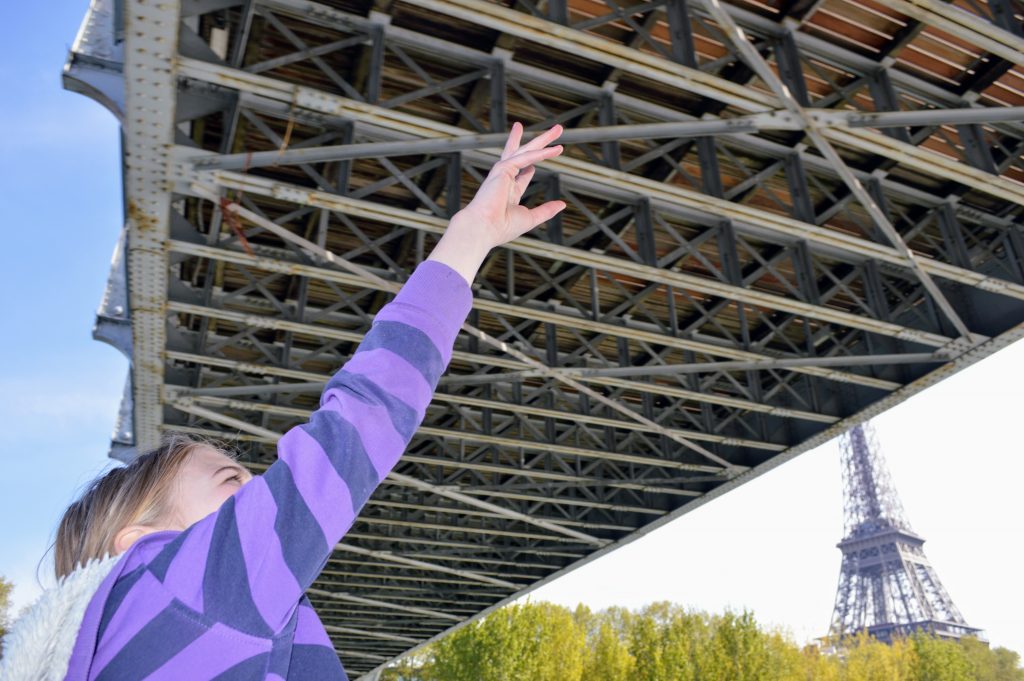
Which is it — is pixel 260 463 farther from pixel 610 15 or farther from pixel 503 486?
pixel 610 15

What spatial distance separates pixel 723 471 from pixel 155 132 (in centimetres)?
1381

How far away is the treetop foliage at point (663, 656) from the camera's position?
38906 mm

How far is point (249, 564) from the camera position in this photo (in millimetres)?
1159

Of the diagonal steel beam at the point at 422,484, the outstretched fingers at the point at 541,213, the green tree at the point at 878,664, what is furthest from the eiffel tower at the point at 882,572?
the outstretched fingers at the point at 541,213

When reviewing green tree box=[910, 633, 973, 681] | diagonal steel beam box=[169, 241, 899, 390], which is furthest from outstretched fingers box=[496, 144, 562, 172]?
green tree box=[910, 633, 973, 681]

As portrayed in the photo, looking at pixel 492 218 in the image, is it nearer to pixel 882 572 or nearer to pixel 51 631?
pixel 51 631

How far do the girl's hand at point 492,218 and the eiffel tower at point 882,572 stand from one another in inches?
3518

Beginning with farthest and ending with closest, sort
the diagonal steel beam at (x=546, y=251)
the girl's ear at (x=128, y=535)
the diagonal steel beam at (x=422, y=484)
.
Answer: the diagonal steel beam at (x=422, y=484), the diagonal steel beam at (x=546, y=251), the girl's ear at (x=128, y=535)

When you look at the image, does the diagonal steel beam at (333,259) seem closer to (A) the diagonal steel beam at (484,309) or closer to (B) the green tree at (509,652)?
(A) the diagonal steel beam at (484,309)

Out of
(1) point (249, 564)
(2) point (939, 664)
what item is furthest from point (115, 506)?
(2) point (939, 664)

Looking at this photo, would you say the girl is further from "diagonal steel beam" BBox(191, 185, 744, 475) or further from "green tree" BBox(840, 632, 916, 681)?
"green tree" BBox(840, 632, 916, 681)

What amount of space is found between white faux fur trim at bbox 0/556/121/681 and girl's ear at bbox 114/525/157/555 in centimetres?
21

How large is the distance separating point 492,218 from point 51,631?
988 millimetres

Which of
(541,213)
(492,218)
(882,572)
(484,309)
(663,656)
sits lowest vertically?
(492,218)
